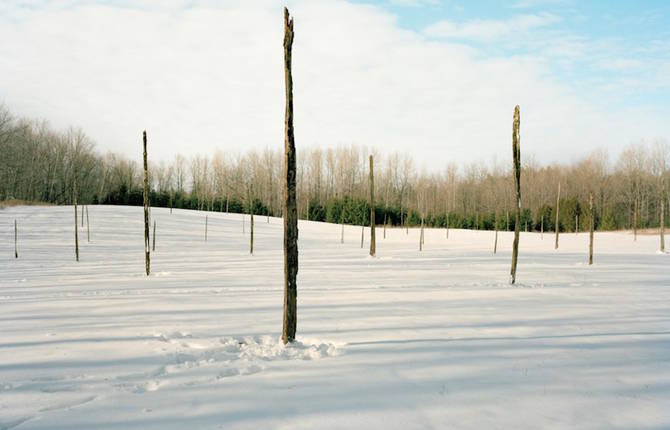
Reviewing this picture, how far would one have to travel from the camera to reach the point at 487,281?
602 inches

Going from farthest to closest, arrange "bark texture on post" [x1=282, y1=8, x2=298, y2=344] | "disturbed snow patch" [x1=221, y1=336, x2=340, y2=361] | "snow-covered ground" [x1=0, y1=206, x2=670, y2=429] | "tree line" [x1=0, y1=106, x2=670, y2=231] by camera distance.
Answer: "tree line" [x1=0, y1=106, x2=670, y2=231] → "bark texture on post" [x1=282, y1=8, x2=298, y2=344] → "disturbed snow patch" [x1=221, y1=336, x2=340, y2=361] → "snow-covered ground" [x1=0, y1=206, x2=670, y2=429]

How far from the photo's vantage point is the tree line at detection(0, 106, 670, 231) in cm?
6334

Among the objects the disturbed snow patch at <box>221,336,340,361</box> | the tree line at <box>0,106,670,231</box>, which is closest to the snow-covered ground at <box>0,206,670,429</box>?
the disturbed snow patch at <box>221,336,340,361</box>

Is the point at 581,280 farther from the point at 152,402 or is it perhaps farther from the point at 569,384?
the point at 152,402

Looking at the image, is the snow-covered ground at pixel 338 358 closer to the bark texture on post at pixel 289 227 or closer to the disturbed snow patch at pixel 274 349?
the disturbed snow patch at pixel 274 349

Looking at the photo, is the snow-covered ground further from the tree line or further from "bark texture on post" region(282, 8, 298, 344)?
the tree line

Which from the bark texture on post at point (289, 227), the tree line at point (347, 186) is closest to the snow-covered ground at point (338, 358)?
the bark texture on post at point (289, 227)

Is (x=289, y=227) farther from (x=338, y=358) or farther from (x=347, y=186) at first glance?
(x=347, y=186)

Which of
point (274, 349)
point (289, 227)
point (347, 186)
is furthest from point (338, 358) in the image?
point (347, 186)

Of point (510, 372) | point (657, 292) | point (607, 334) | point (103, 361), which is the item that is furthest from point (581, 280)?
point (103, 361)

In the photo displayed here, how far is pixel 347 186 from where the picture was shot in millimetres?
84688

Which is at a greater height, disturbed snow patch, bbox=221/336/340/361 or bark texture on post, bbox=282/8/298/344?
bark texture on post, bbox=282/8/298/344

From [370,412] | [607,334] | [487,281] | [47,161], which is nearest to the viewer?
[370,412]

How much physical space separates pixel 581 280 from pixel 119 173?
81705 millimetres
